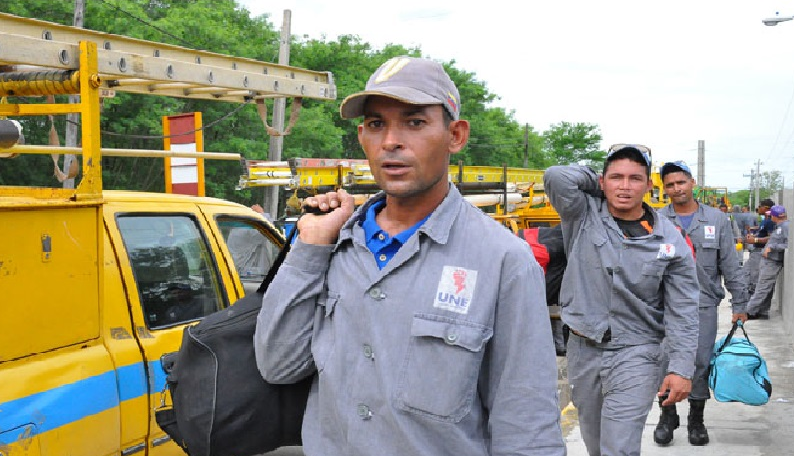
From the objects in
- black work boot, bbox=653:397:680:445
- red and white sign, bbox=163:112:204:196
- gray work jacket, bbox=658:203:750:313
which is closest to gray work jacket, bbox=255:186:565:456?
black work boot, bbox=653:397:680:445

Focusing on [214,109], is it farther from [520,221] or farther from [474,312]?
[474,312]

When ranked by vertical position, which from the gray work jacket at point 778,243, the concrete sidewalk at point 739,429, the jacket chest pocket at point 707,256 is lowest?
the concrete sidewalk at point 739,429

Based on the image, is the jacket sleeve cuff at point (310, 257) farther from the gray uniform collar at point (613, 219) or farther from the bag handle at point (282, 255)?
the gray uniform collar at point (613, 219)

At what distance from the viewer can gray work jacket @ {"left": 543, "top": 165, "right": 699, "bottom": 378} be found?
13.5ft

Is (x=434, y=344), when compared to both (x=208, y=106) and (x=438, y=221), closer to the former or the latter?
(x=438, y=221)

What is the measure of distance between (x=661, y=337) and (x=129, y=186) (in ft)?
84.2

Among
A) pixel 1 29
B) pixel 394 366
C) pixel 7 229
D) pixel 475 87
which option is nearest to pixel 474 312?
pixel 394 366

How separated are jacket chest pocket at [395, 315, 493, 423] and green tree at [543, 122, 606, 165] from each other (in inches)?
2360

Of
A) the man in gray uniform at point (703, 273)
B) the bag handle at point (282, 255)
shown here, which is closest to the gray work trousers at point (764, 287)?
the man in gray uniform at point (703, 273)

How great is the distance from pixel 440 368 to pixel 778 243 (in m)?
12.4

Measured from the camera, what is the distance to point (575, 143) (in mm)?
62031

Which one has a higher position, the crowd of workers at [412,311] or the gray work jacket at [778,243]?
the crowd of workers at [412,311]

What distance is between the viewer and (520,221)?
13.3 m

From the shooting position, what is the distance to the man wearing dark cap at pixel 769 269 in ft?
42.1
